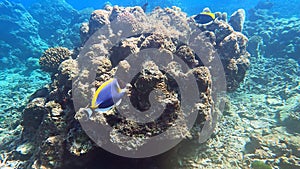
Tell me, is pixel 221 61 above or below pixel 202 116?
above

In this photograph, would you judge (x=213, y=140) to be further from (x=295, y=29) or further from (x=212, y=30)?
(x=295, y=29)

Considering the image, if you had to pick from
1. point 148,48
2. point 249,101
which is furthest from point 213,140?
point 249,101

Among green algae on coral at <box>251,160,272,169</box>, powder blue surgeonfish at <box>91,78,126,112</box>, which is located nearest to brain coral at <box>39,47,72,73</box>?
powder blue surgeonfish at <box>91,78,126,112</box>

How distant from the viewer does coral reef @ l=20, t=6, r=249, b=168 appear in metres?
3.35

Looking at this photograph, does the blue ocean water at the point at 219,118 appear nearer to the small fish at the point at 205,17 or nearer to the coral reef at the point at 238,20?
the coral reef at the point at 238,20

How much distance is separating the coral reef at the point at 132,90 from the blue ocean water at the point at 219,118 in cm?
3

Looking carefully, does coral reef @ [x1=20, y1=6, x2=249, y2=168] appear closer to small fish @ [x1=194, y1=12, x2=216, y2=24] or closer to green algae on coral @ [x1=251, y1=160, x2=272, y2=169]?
small fish @ [x1=194, y1=12, x2=216, y2=24]

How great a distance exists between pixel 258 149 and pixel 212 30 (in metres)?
4.26

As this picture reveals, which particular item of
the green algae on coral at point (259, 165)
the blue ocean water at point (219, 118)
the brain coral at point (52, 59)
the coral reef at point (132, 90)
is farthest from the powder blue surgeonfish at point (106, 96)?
the brain coral at point (52, 59)

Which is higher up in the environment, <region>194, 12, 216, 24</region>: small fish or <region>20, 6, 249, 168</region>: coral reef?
<region>194, 12, 216, 24</region>: small fish

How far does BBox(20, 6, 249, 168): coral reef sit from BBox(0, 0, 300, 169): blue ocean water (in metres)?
0.03

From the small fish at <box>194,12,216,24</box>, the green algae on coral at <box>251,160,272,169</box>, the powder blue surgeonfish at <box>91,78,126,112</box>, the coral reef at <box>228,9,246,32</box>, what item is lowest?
the green algae on coral at <box>251,160,272,169</box>

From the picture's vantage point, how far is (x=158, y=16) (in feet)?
26.7

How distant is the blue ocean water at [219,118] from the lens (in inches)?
142
